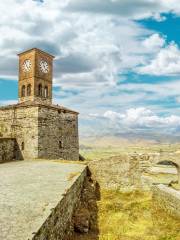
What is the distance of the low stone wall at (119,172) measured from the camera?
63.8 feet

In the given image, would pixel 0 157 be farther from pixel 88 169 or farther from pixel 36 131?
pixel 88 169

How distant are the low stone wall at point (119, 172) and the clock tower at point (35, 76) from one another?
14.5 meters

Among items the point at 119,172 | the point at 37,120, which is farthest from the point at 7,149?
the point at 119,172

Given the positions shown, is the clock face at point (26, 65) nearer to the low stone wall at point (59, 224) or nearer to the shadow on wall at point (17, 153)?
the shadow on wall at point (17, 153)

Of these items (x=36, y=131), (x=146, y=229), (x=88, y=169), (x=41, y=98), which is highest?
(x=41, y=98)

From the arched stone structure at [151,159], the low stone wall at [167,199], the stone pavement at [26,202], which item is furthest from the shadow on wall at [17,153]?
the low stone wall at [167,199]

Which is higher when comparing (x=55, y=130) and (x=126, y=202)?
(x=55, y=130)

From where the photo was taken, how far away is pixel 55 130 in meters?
28.5

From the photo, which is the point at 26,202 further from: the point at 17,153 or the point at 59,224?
the point at 17,153

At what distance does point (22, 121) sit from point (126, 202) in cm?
1398

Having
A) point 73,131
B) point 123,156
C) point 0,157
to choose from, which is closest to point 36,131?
point 0,157

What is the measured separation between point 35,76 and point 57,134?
769cm

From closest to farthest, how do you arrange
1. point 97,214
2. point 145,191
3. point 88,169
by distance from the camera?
point 97,214
point 145,191
point 88,169

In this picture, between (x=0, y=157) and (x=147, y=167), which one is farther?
(x=0, y=157)
